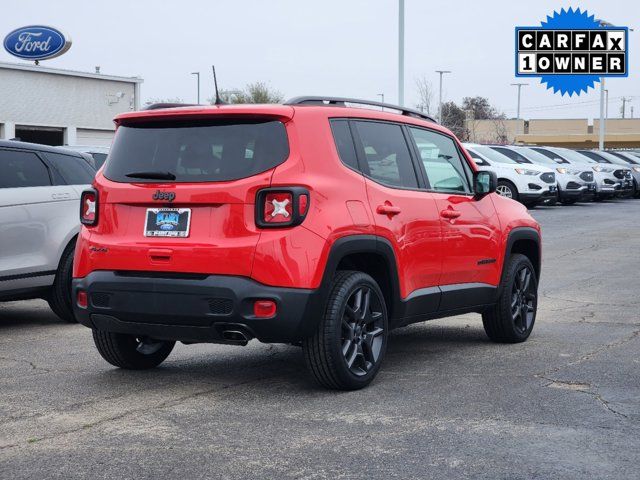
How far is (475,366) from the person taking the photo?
301 inches

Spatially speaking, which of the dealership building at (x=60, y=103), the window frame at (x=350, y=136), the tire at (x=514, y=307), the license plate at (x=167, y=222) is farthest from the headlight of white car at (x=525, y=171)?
the license plate at (x=167, y=222)

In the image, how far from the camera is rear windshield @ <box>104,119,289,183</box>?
21.1ft

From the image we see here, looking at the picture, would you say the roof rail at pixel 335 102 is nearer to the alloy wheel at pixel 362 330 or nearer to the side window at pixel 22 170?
the alloy wheel at pixel 362 330

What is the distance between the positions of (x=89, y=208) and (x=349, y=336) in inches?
73.2

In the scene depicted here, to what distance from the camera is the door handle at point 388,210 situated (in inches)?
271

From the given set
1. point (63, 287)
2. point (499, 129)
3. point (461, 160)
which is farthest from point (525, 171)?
point (499, 129)

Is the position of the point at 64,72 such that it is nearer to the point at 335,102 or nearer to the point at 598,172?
the point at 598,172

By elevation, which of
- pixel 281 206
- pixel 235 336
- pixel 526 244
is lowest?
pixel 235 336

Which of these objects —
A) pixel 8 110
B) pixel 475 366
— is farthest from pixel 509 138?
pixel 475 366

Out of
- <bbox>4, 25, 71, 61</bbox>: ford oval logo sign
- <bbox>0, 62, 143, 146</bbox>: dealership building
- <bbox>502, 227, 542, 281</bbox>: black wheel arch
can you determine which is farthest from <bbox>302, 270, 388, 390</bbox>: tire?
<bbox>4, 25, 71, 61</bbox>: ford oval logo sign

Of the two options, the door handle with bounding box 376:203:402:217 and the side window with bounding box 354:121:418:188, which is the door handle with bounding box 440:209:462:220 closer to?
the side window with bounding box 354:121:418:188

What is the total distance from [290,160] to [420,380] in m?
1.75

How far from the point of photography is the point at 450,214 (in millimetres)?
7754

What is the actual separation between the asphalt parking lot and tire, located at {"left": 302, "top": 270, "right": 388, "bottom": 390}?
15 centimetres
